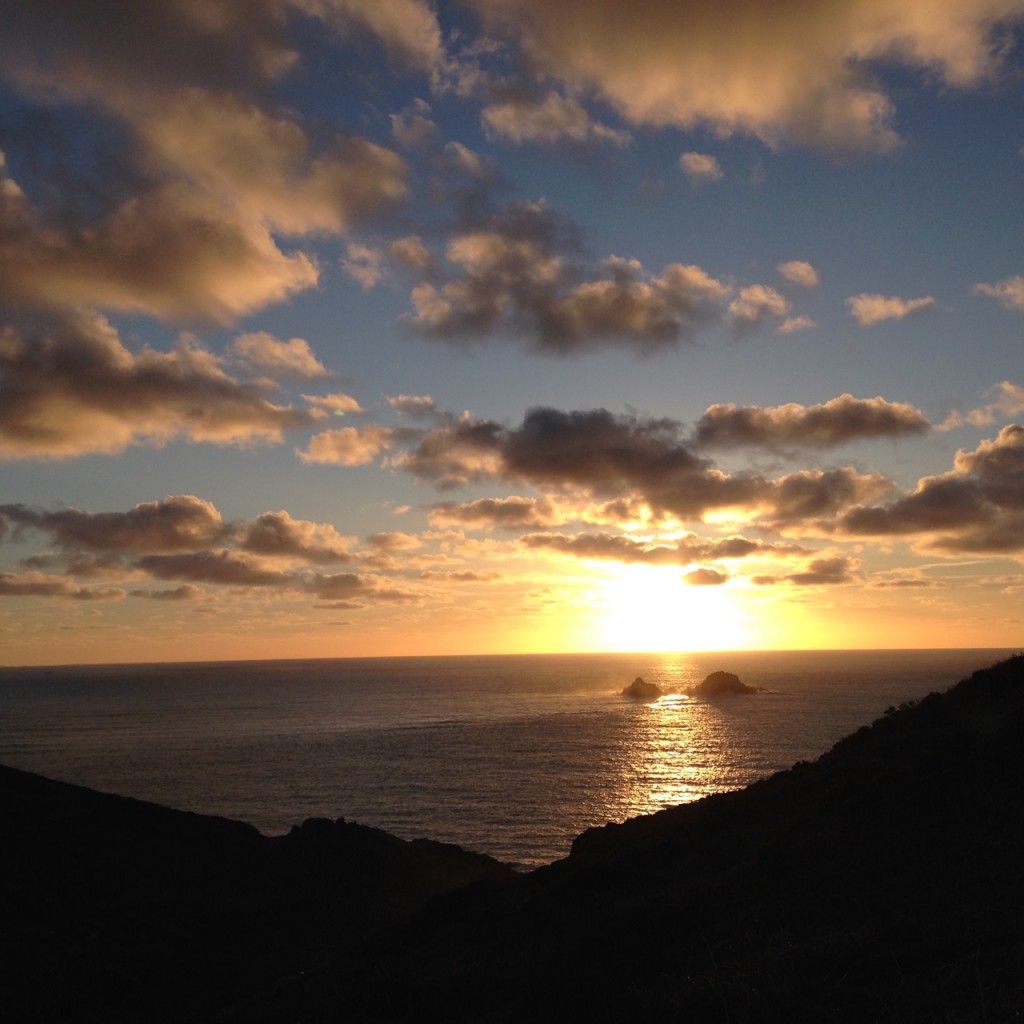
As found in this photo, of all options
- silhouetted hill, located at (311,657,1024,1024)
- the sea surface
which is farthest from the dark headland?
the sea surface

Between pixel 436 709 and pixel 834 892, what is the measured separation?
160563 millimetres

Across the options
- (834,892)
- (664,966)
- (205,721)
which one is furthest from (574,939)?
(205,721)

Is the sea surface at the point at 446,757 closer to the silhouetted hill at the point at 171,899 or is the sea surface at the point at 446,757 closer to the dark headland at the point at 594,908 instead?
the silhouetted hill at the point at 171,899

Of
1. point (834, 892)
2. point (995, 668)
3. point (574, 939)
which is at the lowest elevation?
point (574, 939)

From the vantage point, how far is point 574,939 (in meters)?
21.8

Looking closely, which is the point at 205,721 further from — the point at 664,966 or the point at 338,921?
the point at 664,966

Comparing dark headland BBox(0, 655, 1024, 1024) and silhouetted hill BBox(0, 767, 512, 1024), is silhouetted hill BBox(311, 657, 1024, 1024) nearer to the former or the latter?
dark headland BBox(0, 655, 1024, 1024)

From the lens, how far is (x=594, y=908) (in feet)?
86.9

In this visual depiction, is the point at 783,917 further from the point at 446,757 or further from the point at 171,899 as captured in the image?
the point at 446,757

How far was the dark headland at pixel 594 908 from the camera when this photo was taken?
1541 cm

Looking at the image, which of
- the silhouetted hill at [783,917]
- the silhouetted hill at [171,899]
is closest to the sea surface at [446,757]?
the silhouetted hill at [171,899]

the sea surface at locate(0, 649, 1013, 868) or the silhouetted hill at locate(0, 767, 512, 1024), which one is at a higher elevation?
the silhouetted hill at locate(0, 767, 512, 1024)

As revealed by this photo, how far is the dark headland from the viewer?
50.5ft

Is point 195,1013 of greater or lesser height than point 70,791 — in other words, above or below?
below
